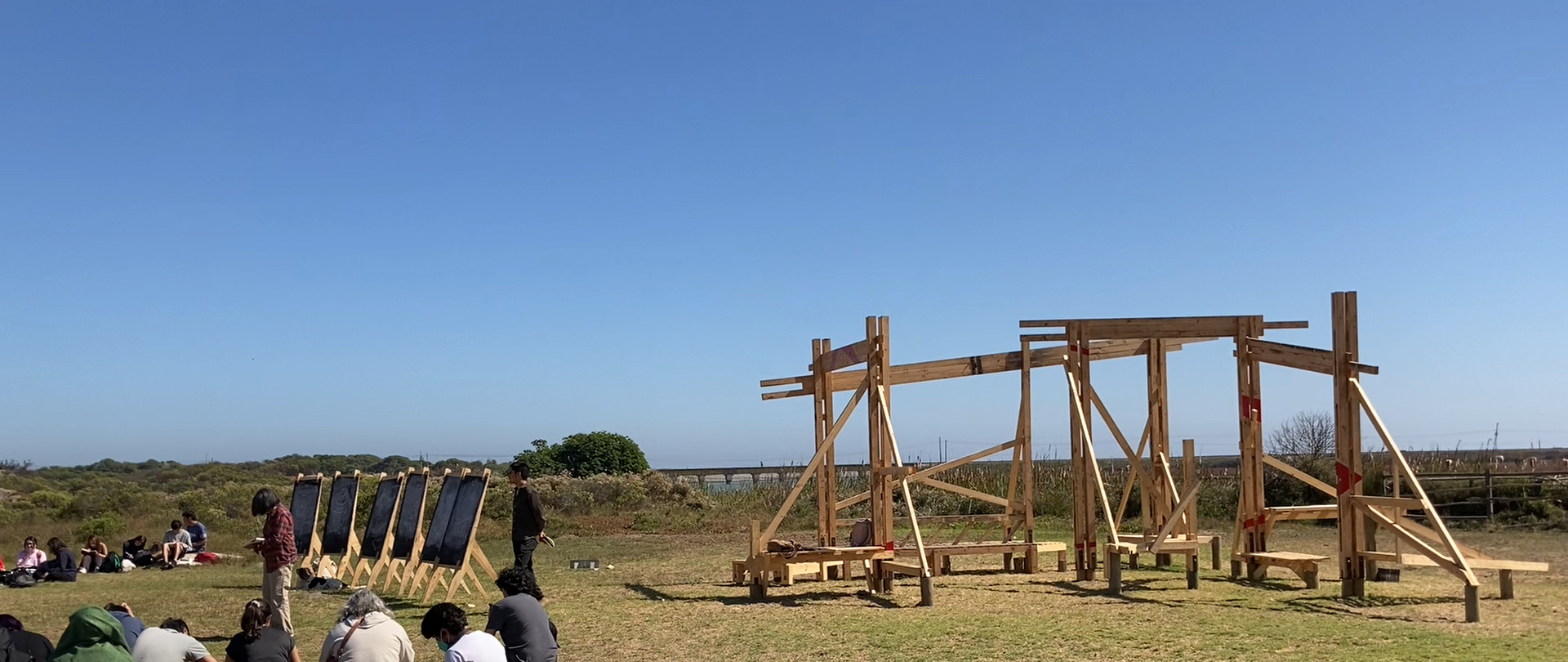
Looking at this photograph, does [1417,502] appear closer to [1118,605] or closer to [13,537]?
[1118,605]

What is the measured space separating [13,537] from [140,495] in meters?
7.85

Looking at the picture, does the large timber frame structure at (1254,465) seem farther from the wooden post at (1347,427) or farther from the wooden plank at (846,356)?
the wooden plank at (846,356)

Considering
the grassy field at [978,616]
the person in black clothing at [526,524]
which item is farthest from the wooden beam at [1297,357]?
the person in black clothing at [526,524]

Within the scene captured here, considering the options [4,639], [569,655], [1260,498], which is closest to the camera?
[4,639]

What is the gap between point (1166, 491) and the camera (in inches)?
613

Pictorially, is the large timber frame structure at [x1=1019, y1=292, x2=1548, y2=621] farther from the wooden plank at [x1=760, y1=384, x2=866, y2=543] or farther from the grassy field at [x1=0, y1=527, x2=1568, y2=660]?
the wooden plank at [x1=760, y1=384, x2=866, y2=543]

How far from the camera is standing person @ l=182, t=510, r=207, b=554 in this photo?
20.3 m

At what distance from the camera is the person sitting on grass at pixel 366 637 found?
6.57m

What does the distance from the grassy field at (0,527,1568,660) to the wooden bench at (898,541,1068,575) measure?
0.97ft

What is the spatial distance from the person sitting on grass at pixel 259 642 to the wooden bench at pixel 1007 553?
8798 millimetres

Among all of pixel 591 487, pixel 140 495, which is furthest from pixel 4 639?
pixel 140 495

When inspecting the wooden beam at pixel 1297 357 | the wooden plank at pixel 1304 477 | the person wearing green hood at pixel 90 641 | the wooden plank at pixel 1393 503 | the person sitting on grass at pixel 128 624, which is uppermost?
the wooden beam at pixel 1297 357

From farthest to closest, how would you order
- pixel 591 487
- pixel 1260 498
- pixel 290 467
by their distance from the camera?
pixel 290 467
pixel 591 487
pixel 1260 498

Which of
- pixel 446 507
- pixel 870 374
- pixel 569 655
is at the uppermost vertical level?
pixel 870 374
